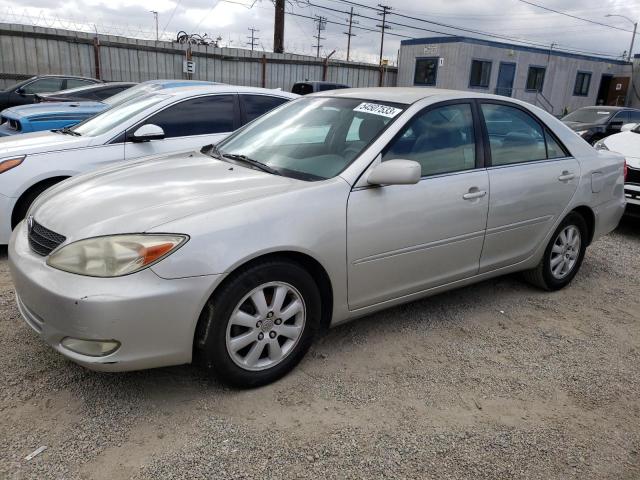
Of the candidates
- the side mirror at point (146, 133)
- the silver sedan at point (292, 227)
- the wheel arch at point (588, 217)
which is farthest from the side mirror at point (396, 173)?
the side mirror at point (146, 133)

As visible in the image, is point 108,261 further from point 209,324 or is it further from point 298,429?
point 298,429

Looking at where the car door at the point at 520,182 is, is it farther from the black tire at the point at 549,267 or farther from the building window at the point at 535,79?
the building window at the point at 535,79

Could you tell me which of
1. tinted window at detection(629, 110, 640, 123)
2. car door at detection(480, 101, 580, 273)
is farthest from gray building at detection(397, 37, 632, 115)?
car door at detection(480, 101, 580, 273)

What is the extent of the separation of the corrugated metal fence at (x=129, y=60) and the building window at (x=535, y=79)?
12.9m

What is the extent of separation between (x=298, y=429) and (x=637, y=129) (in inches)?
292

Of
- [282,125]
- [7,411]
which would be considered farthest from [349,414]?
[282,125]

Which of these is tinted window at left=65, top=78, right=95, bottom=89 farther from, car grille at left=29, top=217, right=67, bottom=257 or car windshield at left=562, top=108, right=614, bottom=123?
car windshield at left=562, top=108, right=614, bottom=123

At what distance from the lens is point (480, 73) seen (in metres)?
27.2

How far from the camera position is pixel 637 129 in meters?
7.74

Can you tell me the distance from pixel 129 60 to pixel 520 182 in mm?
17695

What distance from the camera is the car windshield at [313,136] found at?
3.22m

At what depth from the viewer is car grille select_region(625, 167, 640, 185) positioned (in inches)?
249

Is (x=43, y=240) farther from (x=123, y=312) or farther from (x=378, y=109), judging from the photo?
(x=378, y=109)

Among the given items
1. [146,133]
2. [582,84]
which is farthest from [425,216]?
[582,84]
